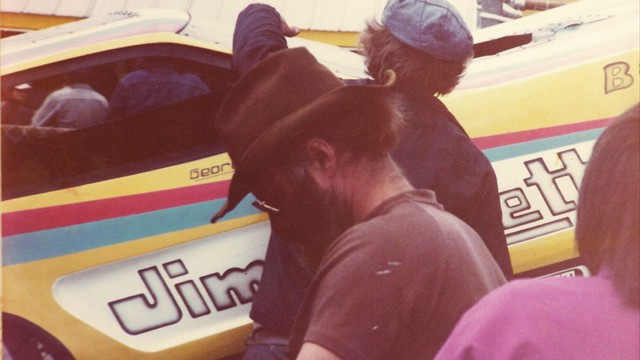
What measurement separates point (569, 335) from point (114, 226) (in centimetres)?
113

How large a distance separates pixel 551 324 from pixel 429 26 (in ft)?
3.26

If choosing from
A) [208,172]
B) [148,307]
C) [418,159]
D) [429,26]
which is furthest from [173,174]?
[429,26]

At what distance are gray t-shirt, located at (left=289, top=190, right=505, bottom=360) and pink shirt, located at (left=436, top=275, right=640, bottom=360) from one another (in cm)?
24

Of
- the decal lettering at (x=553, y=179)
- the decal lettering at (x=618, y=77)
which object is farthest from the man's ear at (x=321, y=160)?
the decal lettering at (x=618, y=77)

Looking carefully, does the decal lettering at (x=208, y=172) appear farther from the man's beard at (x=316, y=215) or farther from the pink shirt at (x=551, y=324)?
the pink shirt at (x=551, y=324)

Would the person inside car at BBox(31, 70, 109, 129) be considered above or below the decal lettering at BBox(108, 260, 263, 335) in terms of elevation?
above

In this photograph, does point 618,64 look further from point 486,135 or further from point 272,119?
point 272,119

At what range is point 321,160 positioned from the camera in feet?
5.80

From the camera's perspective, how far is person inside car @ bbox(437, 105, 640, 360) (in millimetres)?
1209

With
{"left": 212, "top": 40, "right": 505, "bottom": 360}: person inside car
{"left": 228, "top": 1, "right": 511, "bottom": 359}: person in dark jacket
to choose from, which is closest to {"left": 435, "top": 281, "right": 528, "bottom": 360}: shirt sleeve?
{"left": 212, "top": 40, "right": 505, "bottom": 360}: person inside car

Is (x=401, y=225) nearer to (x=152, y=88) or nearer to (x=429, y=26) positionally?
(x=429, y=26)

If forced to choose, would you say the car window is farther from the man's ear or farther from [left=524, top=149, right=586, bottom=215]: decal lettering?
[left=524, top=149, right=586, bottom=215]: decal lettering

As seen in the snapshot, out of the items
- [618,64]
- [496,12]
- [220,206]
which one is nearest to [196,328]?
[220,206]

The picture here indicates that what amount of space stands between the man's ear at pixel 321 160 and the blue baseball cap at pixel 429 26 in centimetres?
41
